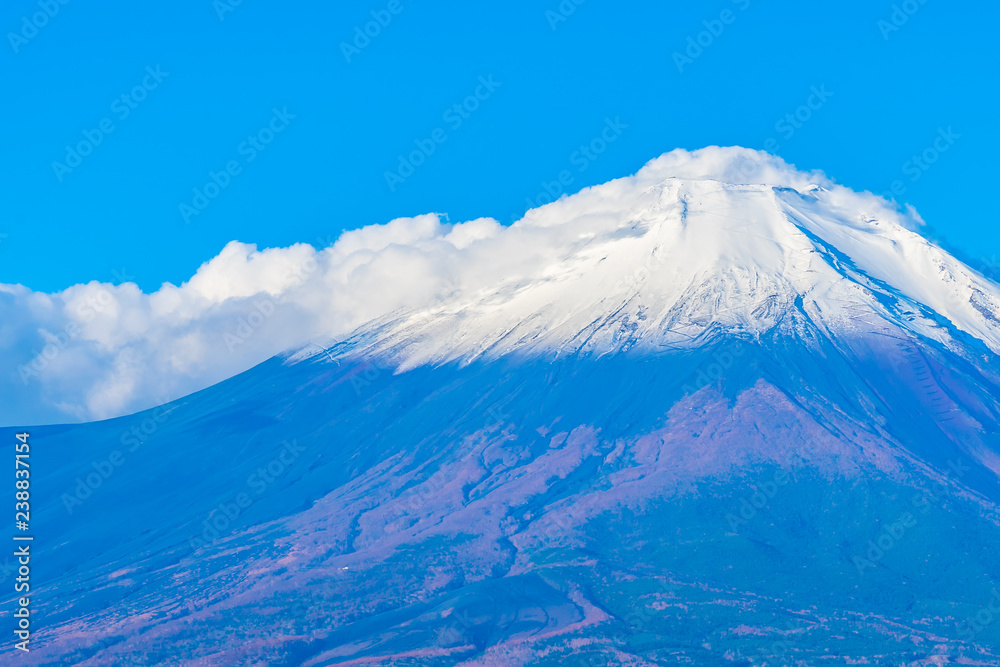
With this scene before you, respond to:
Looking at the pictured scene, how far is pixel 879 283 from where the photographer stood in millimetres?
122875

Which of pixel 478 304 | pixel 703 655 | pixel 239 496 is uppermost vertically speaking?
pixel 478 304

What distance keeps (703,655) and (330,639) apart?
20.3m

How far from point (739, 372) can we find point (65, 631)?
4949cm

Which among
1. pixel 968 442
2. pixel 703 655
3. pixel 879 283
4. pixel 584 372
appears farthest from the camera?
pixel 879 283

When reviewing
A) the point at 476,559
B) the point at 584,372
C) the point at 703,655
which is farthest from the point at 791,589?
the point at 584,372

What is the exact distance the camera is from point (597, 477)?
96188mm

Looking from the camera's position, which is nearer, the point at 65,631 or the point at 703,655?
the point at 703,655

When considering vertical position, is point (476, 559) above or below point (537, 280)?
below

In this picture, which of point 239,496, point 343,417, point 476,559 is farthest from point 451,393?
point 476,559

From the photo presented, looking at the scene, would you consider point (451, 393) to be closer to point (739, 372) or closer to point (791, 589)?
point (739, 372)

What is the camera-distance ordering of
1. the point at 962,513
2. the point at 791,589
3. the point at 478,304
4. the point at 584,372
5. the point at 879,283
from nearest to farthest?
the point at 791,589 < the point at 962,513 < the point at 584,372 < the point at 879,283 < the point at 478,304

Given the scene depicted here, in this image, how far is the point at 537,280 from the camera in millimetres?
132625

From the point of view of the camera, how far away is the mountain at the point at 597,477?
262 ft

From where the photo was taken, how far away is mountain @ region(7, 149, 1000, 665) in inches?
3150
